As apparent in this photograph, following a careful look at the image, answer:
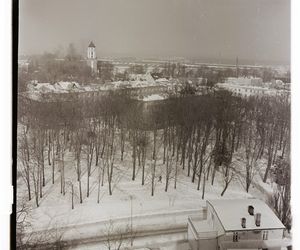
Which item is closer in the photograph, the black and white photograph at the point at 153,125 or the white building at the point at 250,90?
the black and white photograph at the point at 153,125

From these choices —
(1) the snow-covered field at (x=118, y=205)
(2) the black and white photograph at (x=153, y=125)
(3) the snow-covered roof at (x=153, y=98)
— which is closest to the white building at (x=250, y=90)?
(2) the black and white photograph at (x=153, y=125)

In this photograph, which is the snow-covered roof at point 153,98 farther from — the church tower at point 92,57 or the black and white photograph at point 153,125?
the church tower at point 92,57

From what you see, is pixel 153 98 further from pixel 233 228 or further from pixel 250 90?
pixel 233 228

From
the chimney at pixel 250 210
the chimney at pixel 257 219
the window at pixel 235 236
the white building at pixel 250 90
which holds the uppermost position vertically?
the white building at pixel 250 90

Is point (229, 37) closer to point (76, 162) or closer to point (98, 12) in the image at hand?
point (98, 12)

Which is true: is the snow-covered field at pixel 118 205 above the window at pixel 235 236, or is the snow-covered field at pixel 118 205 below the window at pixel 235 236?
above

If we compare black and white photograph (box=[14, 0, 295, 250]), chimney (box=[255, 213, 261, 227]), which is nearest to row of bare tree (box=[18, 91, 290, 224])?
black and white photograph (box=[14, 0, 295, 250])
